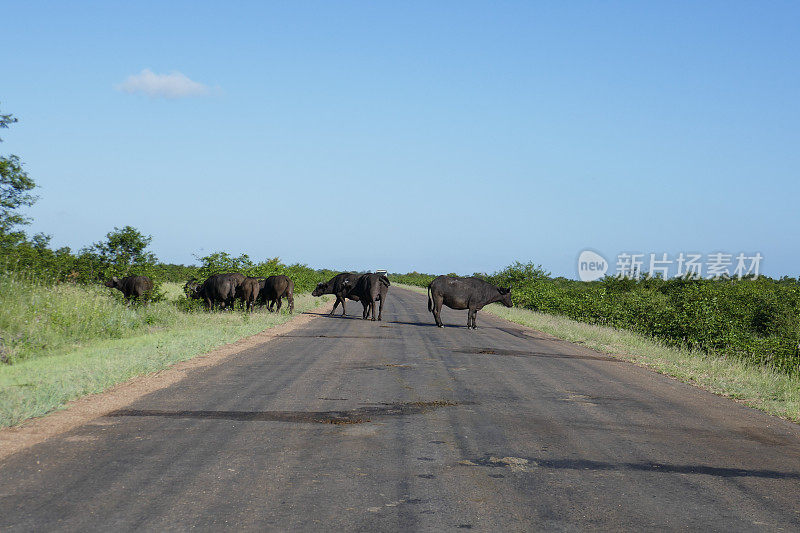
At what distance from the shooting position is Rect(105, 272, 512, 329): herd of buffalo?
24281mm

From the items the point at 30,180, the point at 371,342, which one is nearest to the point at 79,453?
the point at 371,342

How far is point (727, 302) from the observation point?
2895 cm

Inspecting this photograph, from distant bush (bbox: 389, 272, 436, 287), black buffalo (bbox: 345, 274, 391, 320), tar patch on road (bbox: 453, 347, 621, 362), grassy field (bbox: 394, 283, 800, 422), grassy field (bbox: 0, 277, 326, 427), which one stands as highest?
distant bush (bbox: 389, 272, 436, 287)

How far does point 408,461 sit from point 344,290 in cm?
2417

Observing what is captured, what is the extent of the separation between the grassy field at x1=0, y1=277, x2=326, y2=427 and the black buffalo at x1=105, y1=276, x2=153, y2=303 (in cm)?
167

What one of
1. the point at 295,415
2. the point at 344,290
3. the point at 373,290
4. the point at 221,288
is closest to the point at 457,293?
the point at 373,290

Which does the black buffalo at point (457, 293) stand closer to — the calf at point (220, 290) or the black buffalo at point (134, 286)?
the calf at point (220, 290)

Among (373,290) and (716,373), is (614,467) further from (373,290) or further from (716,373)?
(373,290)

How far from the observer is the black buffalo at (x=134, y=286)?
25.9 m

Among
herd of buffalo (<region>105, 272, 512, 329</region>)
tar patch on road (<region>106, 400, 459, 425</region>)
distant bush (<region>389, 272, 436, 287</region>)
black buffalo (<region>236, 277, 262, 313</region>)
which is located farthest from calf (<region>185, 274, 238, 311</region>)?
distant bush (<region>389, 272, 436, 287</region>)

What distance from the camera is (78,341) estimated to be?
16.3 m

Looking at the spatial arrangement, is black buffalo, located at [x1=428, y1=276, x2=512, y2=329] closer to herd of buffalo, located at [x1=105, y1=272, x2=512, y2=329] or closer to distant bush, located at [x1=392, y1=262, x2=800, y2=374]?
herd of buffalo, located at [x1=105, y1=272, x2=512, y2=329]

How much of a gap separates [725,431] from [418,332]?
13.6 meters

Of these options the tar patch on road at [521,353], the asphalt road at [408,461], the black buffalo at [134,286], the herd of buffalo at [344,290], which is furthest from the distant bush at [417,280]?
the asphalt road at [408,461]
